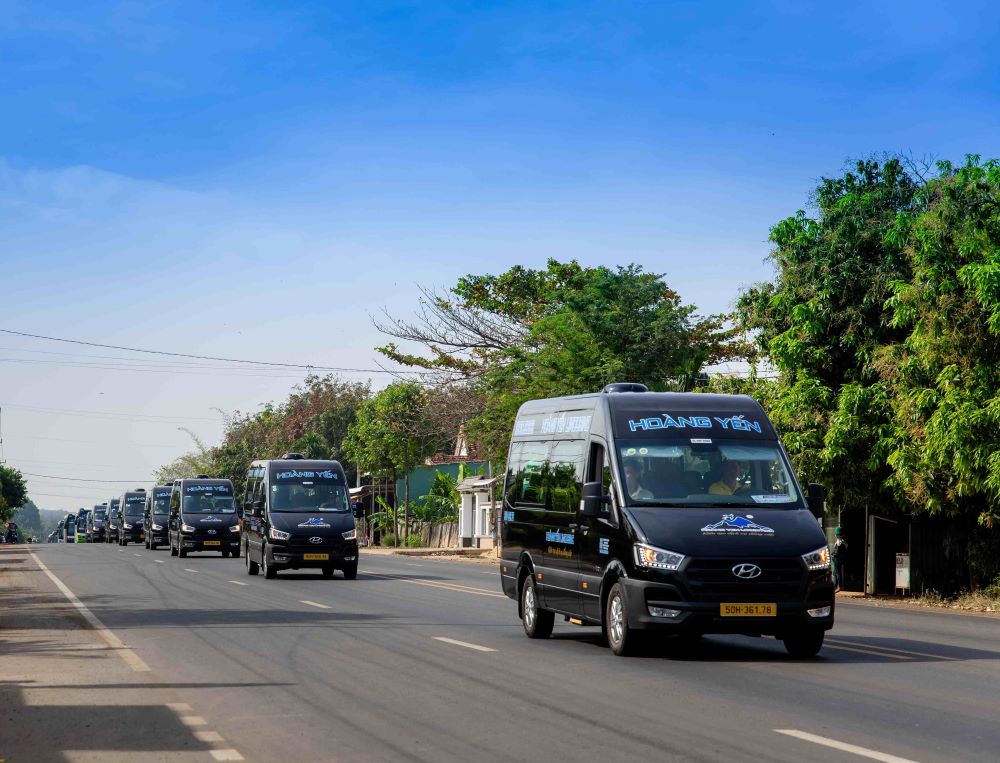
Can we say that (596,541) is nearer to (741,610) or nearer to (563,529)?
(563,529)

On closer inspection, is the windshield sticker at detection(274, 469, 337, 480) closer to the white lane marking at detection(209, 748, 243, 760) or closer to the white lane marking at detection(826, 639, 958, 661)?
the white lane marking at detection(826, 639, 958, 661)

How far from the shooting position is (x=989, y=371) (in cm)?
2327

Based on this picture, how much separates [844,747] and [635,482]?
19.3 feet

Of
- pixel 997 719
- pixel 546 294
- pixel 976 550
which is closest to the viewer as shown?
pixel 997 719

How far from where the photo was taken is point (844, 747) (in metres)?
8.84

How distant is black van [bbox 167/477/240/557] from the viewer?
4484 centimetres

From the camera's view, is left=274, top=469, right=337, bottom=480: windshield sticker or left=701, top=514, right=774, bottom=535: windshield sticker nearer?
left=701, top=514, right=774, bottom=535: windshield sticker

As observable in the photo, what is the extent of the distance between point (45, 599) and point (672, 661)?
14237 millimetres

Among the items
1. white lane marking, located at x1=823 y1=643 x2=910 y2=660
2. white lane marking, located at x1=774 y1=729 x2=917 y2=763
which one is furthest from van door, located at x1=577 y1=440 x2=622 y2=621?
white lane marking, located at x1=774 y1=729 x2=917 y2=763

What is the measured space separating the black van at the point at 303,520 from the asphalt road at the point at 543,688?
26.5 ft

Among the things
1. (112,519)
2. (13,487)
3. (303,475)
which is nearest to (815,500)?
(303,475)

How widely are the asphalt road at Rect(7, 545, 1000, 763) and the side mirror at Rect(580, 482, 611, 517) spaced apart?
4.73 ft

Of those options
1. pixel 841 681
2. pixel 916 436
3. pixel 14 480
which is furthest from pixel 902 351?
pixel 14 480

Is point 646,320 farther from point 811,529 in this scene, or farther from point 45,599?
point 811,529
